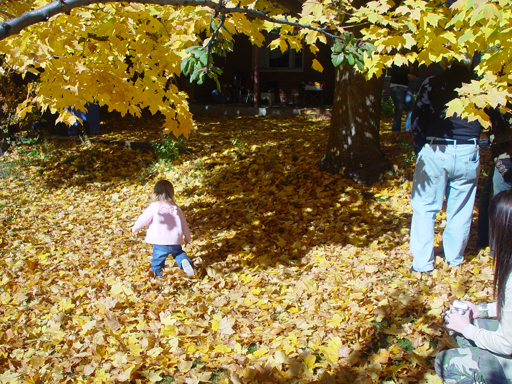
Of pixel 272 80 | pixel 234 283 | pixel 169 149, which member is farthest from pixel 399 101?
pixel 272 80

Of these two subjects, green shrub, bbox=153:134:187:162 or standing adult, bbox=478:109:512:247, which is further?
green shrub, bbox=153:134:187:162

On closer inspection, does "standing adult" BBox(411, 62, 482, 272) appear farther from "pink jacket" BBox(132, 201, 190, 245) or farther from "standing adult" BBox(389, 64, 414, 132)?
"standing adult" BBox(389, 64, 414, 132)

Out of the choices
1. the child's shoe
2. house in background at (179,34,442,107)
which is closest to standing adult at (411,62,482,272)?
the child's shoe

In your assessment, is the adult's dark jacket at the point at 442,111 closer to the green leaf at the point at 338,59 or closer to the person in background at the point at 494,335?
the green leaf at the point at 338,59

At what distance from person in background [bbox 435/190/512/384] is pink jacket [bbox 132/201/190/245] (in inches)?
100

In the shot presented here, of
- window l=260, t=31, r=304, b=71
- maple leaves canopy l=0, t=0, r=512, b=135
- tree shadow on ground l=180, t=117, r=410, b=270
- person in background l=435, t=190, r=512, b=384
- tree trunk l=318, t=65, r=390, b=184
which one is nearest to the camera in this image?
person in background l=435, t=190, r=512, b=384

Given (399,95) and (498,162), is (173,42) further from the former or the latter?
(399,95)

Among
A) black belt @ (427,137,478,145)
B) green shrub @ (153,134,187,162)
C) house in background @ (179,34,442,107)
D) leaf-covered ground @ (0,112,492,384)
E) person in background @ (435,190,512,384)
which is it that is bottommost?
leaf-covered ground @ (0,112,492,384)

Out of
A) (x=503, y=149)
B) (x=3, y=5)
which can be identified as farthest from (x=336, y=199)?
(x=3, y=5)

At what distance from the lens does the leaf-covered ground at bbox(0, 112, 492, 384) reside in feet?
9.05

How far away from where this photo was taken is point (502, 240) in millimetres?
1953

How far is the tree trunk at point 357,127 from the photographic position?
19.7 feet

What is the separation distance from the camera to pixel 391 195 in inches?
223

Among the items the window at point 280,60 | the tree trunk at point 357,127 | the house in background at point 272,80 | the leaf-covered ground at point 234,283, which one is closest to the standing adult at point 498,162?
the leaf-covered ground at point 234,283
